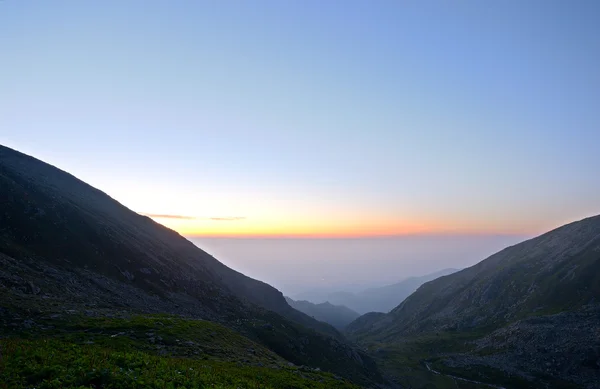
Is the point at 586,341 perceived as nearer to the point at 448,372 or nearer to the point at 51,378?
the point at 448,372

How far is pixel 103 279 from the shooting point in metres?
72.8

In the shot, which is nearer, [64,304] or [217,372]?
[217,372]

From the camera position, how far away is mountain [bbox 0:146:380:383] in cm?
5138

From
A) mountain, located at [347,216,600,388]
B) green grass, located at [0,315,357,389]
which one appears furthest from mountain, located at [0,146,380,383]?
mountain, located at [347,216,600,388]

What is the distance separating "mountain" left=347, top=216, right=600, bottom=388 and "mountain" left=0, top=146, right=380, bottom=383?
43095mm

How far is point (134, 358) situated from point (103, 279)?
177 feet

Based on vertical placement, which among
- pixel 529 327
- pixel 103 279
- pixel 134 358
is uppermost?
pixel 134 358

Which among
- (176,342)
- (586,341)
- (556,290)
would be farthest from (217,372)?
(556,290)

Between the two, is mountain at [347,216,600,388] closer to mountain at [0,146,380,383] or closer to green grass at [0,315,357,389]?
mountain at [0,146,380,383]

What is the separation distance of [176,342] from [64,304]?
702 inches

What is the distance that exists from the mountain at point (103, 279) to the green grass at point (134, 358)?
7.52 meters

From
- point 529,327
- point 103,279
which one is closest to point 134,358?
point 103,279

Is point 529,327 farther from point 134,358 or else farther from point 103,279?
point 134,358

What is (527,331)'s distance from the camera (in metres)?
121
